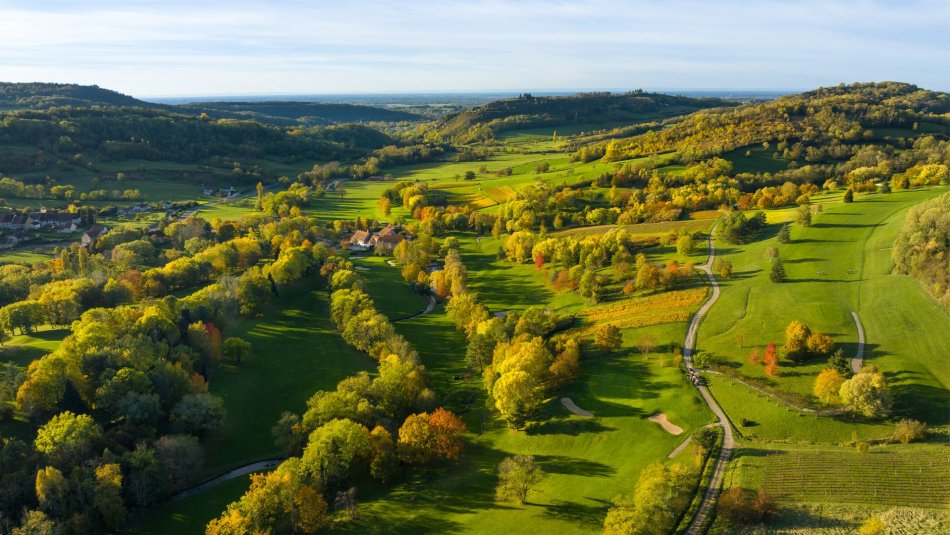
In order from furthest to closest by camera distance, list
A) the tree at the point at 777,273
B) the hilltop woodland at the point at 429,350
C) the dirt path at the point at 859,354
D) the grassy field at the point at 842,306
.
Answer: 1. the tree at the point at 777,273
2. the dirt path at the point at 859,354
3. the grassy field at the point at 842,306
4. the hilltop woodland at the point at 429,350

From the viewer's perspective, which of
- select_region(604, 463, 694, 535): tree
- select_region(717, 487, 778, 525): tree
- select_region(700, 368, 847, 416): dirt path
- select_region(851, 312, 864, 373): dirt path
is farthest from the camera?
select_region(851, 312, 864, 373): dirt path

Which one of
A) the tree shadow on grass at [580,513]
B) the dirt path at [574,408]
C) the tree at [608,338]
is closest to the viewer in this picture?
the tree shadow on grass at [580,513]

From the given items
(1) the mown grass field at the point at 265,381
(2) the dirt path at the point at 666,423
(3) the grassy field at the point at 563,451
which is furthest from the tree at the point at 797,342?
(1) the mown grass field at the point at 265,381

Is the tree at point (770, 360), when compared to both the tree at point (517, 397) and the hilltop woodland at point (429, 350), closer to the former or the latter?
the hilltop woodland at point (429, 350)

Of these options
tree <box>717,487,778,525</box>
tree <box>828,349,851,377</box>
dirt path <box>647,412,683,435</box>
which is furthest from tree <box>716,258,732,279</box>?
tree <box>717,487,778,525</box>

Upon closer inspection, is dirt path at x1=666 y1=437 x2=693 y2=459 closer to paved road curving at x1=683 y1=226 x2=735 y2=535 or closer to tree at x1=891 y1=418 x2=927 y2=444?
paved road curving at x1=683 y1=226 x2=735 y2=535

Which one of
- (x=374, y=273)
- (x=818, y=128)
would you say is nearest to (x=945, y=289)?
(x=374, y=273)

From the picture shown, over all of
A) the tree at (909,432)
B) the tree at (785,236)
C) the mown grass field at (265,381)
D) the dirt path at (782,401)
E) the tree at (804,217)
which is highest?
the tree at (804,217)

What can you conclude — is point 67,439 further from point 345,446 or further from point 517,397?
point 517,397
